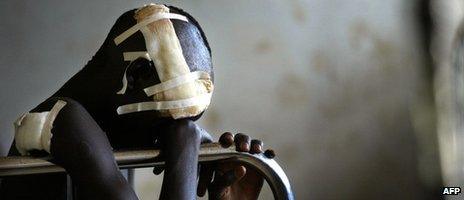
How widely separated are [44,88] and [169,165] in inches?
25.2

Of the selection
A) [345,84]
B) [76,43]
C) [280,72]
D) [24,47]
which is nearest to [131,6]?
[76,43]

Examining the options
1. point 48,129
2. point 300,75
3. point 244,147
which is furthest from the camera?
point 300,75

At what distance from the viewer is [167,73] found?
2.60 feet

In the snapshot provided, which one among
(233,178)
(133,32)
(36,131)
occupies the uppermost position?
(133,32)

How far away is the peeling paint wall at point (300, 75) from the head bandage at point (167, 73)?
572 mm

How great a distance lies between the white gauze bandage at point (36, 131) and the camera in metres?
0.72

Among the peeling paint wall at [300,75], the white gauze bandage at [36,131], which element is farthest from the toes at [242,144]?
the peeling paint wall at [300,75]

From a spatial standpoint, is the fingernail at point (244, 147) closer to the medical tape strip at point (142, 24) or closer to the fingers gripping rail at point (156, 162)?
the fingers gripping rail at point (156, 162)

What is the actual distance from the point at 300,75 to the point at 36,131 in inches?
42.7

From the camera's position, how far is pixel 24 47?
1.29 meters

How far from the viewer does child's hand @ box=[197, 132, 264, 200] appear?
874 millimetres

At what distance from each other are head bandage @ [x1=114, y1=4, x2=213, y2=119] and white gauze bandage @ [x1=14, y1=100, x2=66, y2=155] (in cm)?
12

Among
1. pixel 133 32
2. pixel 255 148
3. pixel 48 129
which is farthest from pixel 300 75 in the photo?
pixel 48 129

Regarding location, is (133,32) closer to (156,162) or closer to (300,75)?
(156,162)
